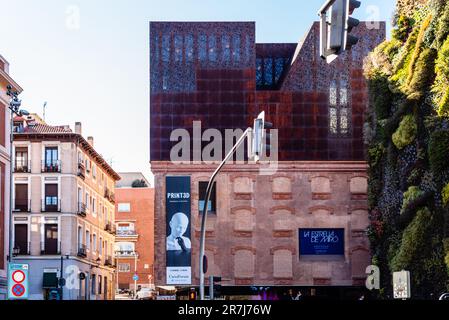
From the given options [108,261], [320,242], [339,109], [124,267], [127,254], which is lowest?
[124,267]

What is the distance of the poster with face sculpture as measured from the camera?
159ft

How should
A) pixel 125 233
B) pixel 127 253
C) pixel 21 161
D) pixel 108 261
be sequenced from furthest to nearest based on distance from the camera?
1. pixel 125 233
2. pixel 127 253
3. pixel 108 261
4. pixel 21 161

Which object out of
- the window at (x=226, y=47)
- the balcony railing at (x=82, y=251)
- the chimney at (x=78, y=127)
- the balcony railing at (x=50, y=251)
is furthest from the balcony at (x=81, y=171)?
the window at (x=226, y=47)

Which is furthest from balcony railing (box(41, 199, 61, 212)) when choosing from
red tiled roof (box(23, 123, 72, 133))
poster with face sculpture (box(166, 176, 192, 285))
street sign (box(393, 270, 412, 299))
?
street sign (box(393, 270, 412, 299))

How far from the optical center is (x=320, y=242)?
4947cm

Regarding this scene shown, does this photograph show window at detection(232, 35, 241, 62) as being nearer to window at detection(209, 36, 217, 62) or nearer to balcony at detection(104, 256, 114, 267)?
window at detection(209, 36, 217, 62)

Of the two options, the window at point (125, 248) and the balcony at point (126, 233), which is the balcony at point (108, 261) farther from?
the balcony at point (126, 233)

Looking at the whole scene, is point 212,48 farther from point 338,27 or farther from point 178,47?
point 338,27

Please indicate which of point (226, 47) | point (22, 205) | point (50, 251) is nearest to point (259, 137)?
point (226, 47)

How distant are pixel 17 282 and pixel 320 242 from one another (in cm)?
3394

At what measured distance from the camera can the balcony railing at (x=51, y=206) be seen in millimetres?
71938

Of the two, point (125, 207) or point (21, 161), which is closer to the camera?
point (21, 161)

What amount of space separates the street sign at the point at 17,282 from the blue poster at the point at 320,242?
108 feet

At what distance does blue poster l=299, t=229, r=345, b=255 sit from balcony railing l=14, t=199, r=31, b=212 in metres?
32.3
